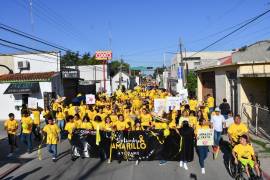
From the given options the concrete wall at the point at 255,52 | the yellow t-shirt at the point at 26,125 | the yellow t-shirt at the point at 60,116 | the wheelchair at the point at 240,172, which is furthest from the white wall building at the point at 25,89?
the wheelchair at the point at 240,172

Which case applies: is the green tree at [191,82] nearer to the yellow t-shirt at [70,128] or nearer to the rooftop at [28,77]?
the rooftop at [28,77]

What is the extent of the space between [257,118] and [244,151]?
8.10m

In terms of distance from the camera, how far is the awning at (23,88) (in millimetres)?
27469

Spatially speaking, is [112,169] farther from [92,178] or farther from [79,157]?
[79,157]

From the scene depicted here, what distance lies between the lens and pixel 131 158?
12.6 m

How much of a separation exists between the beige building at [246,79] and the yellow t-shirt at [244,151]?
816cm

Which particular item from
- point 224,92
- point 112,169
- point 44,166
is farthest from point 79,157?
point 224,92

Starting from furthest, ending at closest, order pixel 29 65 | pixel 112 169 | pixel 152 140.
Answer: pixel 29 65
pixel 152 140
pixel 112 169

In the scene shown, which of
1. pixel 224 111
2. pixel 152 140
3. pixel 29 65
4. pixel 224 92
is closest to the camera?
pixel 152 140

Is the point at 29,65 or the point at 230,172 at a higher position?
the point at 29,65

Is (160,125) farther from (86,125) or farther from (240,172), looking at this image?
(240,172)

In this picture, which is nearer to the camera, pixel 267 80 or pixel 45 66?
pixel 267 80

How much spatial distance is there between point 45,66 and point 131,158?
2291cm

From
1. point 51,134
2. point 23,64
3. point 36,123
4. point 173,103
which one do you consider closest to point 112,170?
point 51,134
